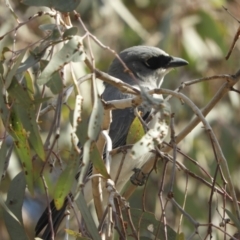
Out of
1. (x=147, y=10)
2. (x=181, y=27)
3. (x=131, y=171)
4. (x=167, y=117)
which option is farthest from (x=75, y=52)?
(x=147, y=10)

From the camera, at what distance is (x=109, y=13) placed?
593 centimetres

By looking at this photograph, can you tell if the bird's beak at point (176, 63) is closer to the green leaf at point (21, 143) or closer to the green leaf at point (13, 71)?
the green leaf at point (21, 143)

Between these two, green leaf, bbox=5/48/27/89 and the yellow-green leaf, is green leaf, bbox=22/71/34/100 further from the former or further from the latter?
the yellow-green leaf

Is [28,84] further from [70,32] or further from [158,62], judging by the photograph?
[158,62]

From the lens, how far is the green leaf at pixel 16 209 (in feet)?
8.23

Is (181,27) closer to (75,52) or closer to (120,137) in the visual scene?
(120,137)

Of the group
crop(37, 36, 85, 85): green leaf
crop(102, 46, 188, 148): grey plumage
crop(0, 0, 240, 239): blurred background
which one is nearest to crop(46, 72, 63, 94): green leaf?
crop(37, 36, 85, 85): green leaf

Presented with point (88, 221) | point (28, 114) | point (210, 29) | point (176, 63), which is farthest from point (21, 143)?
point (210, 29)

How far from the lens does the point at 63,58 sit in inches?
86.2

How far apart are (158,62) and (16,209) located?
199 centimetres

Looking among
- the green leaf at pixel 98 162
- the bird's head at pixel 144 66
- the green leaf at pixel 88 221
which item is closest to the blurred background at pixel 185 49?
the bird's head at pixel 144 66

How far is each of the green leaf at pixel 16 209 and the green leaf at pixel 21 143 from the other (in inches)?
6.4

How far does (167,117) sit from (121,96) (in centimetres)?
204

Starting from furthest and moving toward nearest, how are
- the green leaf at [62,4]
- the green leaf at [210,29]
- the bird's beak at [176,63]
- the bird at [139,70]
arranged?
the green leaf at [210,29] < the bird's beak at [176,63] < the bird at [139,70] < the green leaf at [62,4]
